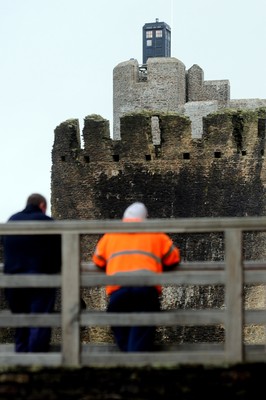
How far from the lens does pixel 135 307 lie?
35.1 feet

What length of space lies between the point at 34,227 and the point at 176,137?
16369 millimetres

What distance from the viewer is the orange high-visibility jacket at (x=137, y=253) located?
10.5 m

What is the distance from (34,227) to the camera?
1014 cm

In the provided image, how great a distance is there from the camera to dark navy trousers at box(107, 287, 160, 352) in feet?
34.6

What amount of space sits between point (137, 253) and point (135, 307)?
539mm

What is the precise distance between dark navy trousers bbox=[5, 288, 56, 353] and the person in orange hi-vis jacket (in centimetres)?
60

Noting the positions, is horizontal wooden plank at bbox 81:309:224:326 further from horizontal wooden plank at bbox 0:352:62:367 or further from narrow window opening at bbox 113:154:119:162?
narrow window opening at bbox 113:154:119:162

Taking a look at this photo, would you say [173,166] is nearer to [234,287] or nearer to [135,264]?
[135,264]

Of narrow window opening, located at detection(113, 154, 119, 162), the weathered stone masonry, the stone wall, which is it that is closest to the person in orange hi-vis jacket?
the stone wall

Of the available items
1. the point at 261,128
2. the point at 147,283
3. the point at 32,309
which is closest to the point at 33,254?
the point at 32,309

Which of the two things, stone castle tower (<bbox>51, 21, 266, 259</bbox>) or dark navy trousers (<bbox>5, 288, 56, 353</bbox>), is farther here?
stone castle tower (<bbox>51, 21, 266, 259</bbox>)

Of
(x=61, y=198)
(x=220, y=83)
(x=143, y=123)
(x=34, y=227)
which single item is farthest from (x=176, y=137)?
(x=220, y=83)

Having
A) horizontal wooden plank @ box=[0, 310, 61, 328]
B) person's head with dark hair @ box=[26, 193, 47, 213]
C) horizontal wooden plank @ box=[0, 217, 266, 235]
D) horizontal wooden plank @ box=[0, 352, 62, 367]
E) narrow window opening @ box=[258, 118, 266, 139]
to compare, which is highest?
narrow window opening @ box=[258, 118, 266, 139]

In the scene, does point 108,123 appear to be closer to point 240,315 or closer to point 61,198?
point 61,198
